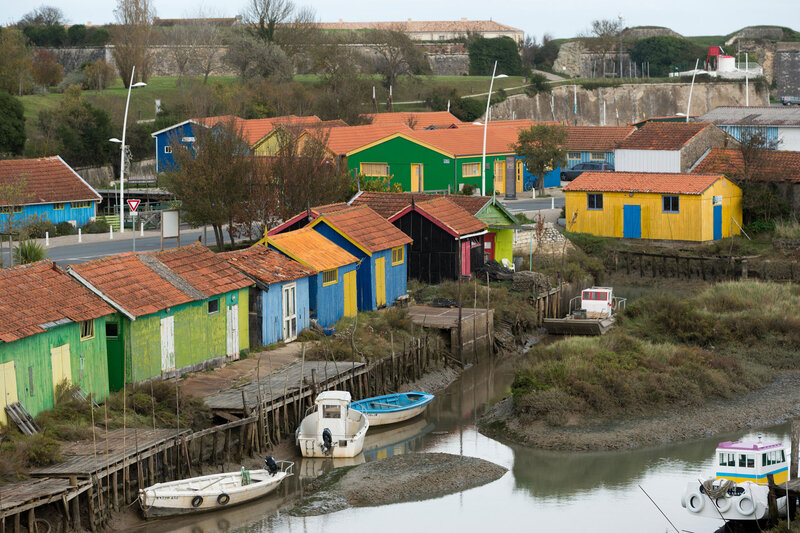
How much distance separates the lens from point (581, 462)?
27.6 metres

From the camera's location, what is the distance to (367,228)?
39.3 metres

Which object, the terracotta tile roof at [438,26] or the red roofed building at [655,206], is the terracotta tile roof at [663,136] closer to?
the red roofed building at [655,206]

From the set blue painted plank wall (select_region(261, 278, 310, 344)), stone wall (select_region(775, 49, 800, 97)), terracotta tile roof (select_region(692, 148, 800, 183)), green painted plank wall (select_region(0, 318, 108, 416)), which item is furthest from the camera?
stone wall (select_region(775, 49, 800, 97))

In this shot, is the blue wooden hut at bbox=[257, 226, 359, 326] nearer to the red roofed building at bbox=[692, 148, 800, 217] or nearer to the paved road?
the paved road

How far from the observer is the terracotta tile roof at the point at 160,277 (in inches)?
1076

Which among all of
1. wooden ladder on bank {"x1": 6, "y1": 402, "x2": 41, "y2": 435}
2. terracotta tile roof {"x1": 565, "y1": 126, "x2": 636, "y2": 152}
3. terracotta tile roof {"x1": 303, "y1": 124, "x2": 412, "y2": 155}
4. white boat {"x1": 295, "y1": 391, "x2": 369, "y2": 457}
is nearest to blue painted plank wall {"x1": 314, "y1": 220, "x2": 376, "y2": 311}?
white boat {"x1": 295, "y1": 391, "x2": 369, "y2": 457}

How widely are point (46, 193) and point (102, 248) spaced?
7696 millimetres

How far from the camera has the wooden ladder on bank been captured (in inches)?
900

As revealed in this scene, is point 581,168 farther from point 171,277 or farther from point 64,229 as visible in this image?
point 171,277

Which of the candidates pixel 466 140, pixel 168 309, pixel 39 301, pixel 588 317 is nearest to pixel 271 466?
pixel 168 309

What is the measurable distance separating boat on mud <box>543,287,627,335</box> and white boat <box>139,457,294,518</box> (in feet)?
58.1

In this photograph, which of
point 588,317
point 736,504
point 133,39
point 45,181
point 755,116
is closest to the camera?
point 736,504

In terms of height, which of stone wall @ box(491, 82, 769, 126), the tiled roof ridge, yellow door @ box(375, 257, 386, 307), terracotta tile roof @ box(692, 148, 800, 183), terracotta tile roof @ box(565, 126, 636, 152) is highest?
stone wall @ box(491, 82, 769, 126)

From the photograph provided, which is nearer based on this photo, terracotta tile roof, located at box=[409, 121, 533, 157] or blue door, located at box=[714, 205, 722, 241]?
blue door, located at box=[714, 205, 722, 241]
